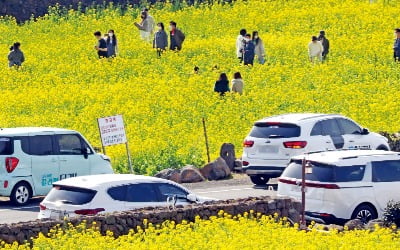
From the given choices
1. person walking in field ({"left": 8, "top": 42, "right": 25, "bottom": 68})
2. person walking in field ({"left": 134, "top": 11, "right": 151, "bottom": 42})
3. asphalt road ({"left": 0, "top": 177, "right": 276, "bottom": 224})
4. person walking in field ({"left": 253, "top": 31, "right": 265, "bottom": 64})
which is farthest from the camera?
person walking in field ({"left": 134, "top": 11, "right": 151, "bottom": 42})

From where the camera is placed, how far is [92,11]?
197ft

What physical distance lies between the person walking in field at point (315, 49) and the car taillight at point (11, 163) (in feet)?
68.1

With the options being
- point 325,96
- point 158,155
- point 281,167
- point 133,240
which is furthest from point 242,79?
point 133,240

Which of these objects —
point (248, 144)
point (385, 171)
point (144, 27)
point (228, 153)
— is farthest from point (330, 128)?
point (144, 27)

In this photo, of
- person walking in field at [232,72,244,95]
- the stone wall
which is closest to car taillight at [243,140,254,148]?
the stone wall

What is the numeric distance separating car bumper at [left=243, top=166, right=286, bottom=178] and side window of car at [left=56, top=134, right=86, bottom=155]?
3.90m

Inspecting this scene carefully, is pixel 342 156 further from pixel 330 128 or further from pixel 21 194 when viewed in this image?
pixel 21 194

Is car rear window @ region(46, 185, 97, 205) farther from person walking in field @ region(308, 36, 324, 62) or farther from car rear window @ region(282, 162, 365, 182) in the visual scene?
person walking in field @ region(308, 36, 324, 62)

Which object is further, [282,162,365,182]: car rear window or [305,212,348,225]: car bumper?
[282,162,365,182]: car rear window

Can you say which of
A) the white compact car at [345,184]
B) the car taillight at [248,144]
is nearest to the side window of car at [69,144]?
the car taillight at [248,144]

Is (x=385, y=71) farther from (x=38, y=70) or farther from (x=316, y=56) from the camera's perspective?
(x=38, y=70)

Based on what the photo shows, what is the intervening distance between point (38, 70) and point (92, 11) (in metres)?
11.3

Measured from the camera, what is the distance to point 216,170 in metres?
33.5

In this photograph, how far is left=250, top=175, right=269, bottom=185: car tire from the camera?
Result: 105 ft
